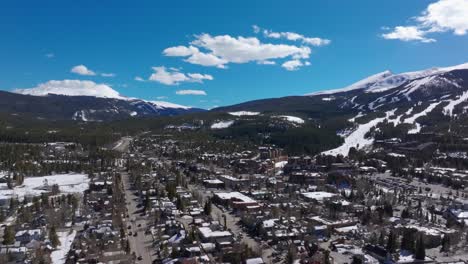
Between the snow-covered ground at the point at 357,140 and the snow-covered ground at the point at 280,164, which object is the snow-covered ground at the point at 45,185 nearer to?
the snow-covered ground at the point at 280,164

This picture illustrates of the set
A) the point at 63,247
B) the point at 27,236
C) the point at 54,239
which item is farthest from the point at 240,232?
the point at 27,236

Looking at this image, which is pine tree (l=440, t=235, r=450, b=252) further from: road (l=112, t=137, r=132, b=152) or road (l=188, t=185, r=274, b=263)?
road (l=112, t=137, r=132, b=152)

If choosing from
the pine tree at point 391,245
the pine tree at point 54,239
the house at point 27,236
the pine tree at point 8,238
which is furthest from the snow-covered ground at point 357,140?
the pine tree at point 8,238

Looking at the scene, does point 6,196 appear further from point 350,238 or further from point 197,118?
point 197,118

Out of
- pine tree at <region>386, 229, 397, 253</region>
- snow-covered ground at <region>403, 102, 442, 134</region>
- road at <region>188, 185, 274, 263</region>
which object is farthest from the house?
snow-covered ground at <region>403, 102, 442, 134</region>

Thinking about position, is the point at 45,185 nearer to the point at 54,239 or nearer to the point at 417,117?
the point at 54,239

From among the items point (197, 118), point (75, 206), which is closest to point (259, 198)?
point (75, 206)
